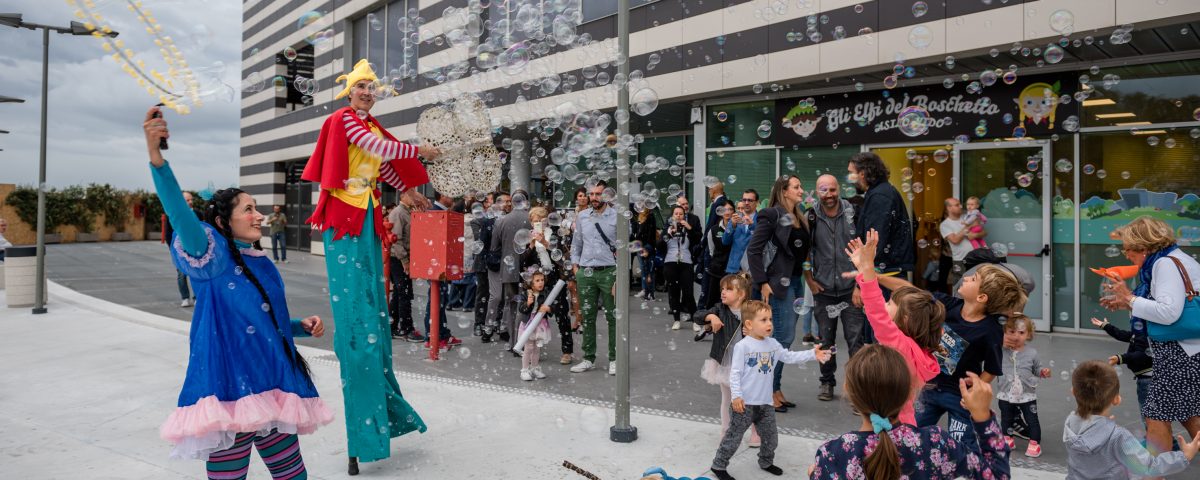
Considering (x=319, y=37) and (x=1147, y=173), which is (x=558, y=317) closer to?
(x=319, y=37)

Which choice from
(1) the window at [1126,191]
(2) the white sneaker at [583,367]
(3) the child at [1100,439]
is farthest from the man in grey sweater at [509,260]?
(1) the window at [1126,191]

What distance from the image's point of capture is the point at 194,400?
290cm

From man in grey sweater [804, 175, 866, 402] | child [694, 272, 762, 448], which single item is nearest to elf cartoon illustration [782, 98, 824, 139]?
man in grey sweater [804, 175, 866, 402]

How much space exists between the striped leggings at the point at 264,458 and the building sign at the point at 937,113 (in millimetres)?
6522

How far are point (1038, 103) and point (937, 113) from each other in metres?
1.19

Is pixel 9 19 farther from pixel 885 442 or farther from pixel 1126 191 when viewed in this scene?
pixel 1126 191

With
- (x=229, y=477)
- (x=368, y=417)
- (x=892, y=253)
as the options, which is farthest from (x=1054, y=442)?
(x=229, y=477)

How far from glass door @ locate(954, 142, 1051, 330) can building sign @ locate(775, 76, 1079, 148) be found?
0.32 meters

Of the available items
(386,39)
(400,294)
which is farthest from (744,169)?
(386,39)

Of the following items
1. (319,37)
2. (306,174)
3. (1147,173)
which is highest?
(319,37)

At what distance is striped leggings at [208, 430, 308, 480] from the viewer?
3.00 metres

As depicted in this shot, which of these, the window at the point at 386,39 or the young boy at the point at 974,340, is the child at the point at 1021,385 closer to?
the young boy at the point at 974,340

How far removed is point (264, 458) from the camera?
3.13 metres

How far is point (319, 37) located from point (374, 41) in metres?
16.8
